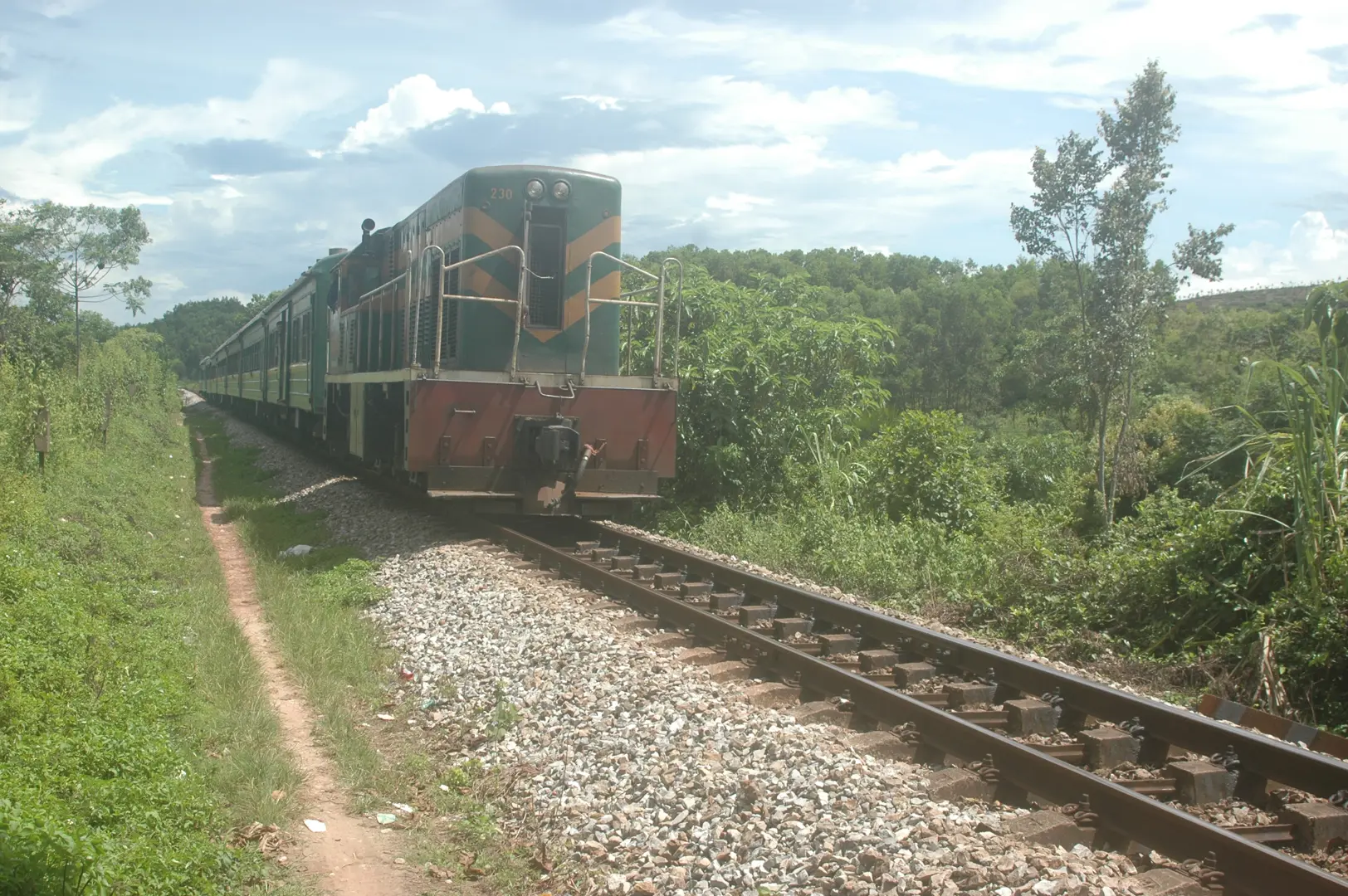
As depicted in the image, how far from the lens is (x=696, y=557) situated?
8.74 meters

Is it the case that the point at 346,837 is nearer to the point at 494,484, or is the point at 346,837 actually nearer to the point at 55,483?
the point at 494,484

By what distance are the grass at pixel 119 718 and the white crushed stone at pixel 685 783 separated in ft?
3.53

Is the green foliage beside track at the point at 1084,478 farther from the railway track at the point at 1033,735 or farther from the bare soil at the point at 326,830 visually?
the bare soil at the point at 326,830

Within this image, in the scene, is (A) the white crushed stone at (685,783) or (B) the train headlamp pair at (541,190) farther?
(B) the train headlamp pair at (541,190)

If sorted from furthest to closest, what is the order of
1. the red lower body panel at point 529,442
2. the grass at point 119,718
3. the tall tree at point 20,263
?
the tall tree at point 20,263, the red lower body panel at point 529,442, the grass at point 119,718

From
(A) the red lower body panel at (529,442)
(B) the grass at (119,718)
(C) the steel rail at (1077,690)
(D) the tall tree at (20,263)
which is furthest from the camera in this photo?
(D) the tall tree at (20,263)

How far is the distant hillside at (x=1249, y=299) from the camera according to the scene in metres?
50.6

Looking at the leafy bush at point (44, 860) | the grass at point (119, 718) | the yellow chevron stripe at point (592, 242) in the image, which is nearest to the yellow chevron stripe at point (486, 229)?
the yellow chevron stripe at point (592, 242)

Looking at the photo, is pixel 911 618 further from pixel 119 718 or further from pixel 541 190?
pixel 541 190

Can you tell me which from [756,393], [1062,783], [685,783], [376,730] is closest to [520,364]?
[756,393]

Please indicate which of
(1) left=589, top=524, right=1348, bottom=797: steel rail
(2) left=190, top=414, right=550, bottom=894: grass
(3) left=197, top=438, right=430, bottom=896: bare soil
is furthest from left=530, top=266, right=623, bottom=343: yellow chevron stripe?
(3) left=197, top=438, right=430, bottom=896: bare soil

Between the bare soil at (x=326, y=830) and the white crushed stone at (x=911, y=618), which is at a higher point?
the white crushed stone at (x=911, y=618)

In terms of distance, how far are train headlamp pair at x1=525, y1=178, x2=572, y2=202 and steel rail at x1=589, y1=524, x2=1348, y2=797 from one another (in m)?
4.54

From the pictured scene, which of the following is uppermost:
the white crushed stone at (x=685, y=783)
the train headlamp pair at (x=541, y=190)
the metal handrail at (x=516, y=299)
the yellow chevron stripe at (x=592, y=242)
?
the train headlamp pair at (x=541, y=190)
